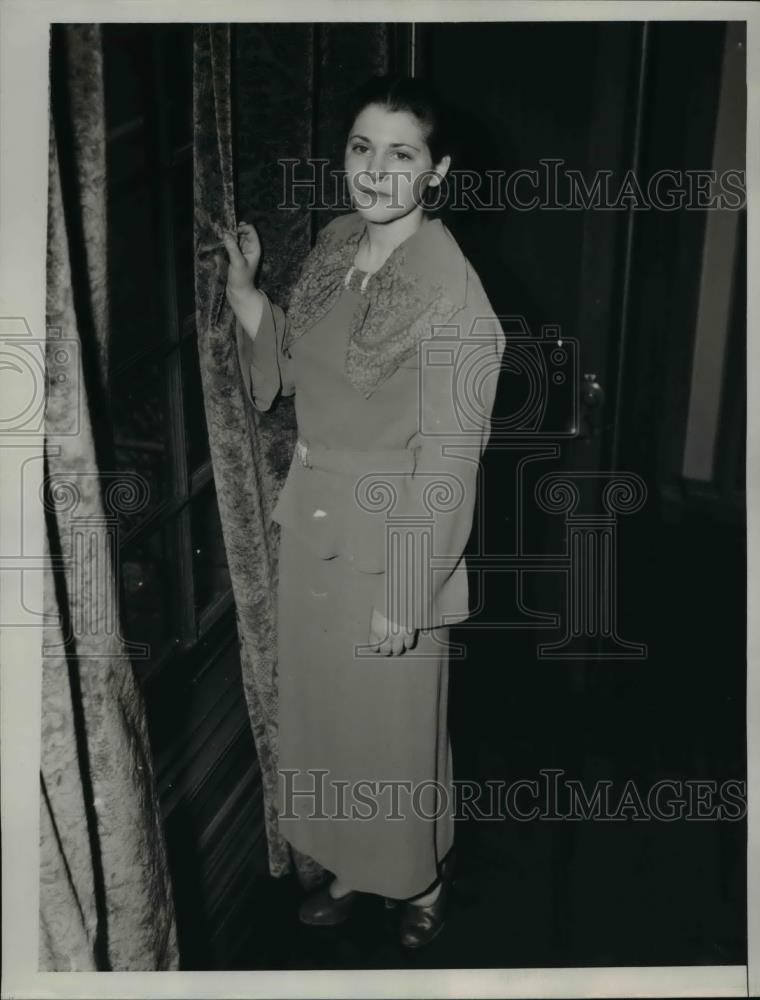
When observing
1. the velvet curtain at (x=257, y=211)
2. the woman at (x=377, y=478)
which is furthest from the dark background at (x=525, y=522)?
the woman at (x=377, y=478)

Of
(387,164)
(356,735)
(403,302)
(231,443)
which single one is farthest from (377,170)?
(356,735)

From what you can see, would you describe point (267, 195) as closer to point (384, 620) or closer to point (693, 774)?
point (384, 620)

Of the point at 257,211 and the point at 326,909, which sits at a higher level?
the point at 257,211

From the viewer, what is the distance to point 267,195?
132 centimetres

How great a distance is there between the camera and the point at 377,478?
129cm

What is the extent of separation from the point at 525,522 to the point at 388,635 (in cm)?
95

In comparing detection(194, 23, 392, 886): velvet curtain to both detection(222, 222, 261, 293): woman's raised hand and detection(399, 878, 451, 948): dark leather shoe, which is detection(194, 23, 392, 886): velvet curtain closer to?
detection(222, 222, 261, 293): woman's raised hand

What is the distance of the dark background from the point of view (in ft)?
4.33

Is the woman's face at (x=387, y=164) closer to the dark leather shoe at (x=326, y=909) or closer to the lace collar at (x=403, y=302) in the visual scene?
the lace collar at (x=403, y=302)

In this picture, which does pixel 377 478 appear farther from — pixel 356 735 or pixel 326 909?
pixel 326 909

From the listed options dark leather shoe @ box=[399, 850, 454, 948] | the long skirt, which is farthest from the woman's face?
dark leather shoe @ box=[399, 850, 454, 948]

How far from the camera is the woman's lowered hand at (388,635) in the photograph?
1.32m

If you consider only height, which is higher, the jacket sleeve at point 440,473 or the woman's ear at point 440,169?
the woman's ear at point 440,169

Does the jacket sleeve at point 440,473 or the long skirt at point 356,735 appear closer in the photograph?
the jacket sleeve at point 440,473
